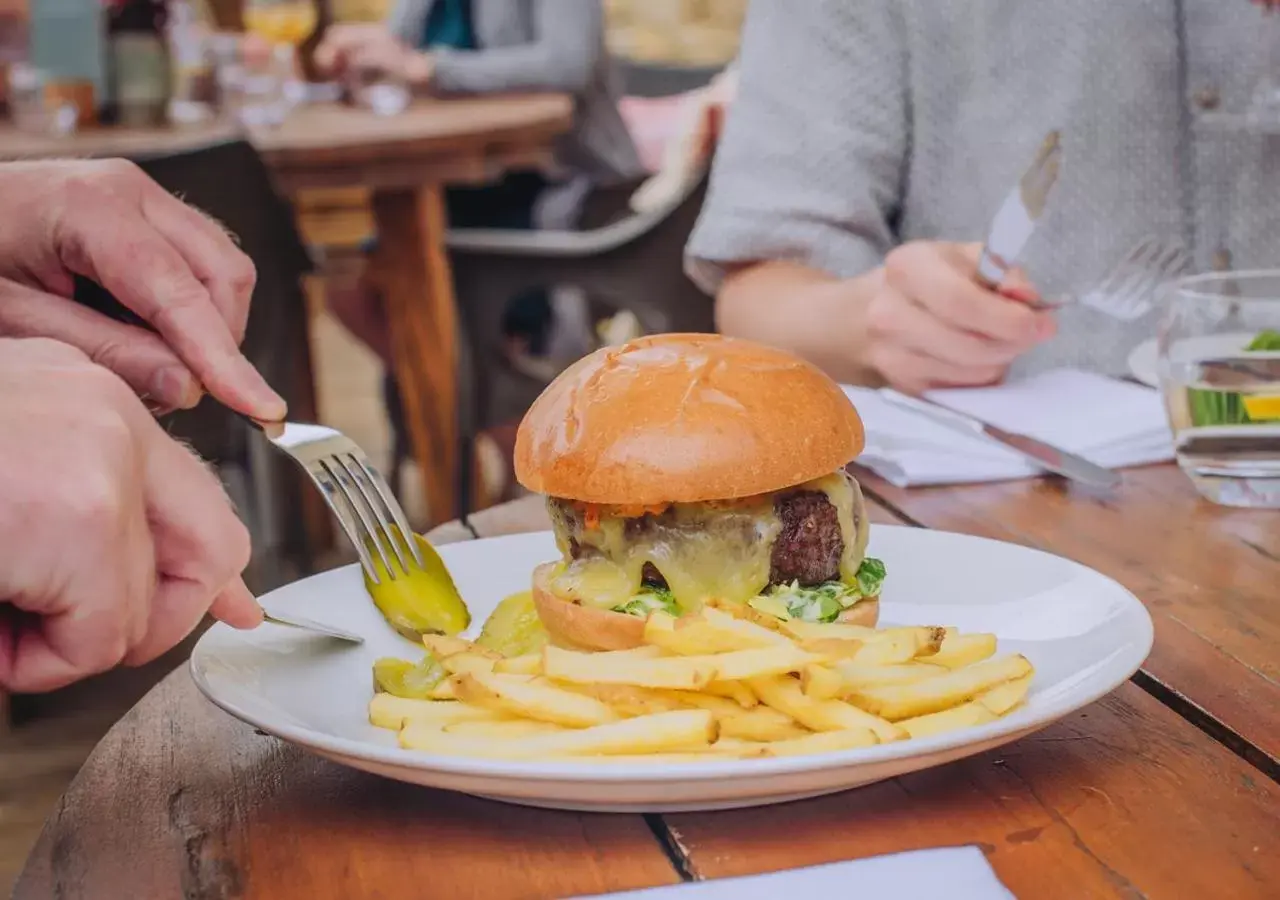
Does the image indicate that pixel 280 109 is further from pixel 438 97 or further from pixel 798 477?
pixel 798 477

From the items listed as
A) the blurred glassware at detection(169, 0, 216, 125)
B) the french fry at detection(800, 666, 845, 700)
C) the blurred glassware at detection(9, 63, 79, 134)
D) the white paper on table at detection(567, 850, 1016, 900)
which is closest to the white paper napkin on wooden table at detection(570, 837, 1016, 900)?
the white paper on table at detection(567, 850, 1016, 900)

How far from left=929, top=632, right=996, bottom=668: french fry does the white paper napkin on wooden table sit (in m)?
0.21

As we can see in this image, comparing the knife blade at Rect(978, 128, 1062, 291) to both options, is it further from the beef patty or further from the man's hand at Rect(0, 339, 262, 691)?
the man's hand at Rect(0, 339, 262, 691)

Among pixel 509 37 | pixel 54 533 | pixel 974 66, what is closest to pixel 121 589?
pixel 54 533

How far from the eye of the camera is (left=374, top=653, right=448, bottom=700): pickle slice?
41.3 inches

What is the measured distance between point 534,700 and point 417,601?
0.35 meters

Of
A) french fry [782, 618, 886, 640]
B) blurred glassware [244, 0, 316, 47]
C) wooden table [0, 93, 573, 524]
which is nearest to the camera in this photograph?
french fry [782, 618, 886, 640]

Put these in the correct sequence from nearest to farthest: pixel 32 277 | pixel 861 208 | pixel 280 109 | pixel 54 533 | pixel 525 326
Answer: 1. pixel 54 533
2. pixel 32 277
3. pixel 861 208
4. pixel 280 109
5. pixel 525 326

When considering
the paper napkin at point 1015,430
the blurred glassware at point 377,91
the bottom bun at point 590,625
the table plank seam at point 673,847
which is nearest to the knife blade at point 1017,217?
the paper napkin at point 1015,430

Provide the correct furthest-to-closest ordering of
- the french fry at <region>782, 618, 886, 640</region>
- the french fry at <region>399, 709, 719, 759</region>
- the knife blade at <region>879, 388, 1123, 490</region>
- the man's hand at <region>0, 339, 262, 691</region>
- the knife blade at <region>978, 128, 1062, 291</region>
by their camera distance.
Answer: the knife blade at <region>978, 128, 1062, 291</region>
the knife blade at <region>879, 388, 1123, 490</region>
the french fry at <region>782, 618, 886, 640</region>
the french fry at <region>399, 709, 719, 759</region>
the man's hand at <region>0, 339, 262, 691</region>

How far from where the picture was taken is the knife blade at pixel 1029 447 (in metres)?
1.50

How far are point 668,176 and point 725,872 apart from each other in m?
4.34

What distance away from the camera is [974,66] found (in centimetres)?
238

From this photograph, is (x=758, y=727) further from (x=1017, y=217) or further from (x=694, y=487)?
Answer: (x=1017, y=217)
